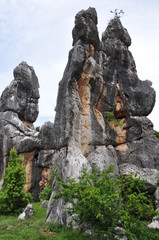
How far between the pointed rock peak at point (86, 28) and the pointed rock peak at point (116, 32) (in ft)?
8.38

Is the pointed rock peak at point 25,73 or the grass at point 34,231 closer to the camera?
the grass at point 34,231

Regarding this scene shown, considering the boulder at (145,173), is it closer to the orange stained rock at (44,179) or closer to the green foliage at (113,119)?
the green foliage at (113,119)

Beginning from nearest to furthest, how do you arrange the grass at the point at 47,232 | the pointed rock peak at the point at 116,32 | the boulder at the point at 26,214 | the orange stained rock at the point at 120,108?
the grass at the point at 47,232 → the boulder at the point at 26,214 → the orange stained rock at the point at 120,108 → the pointed rock peak at the point at 116,32

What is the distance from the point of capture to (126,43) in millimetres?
17812

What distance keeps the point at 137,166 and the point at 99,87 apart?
4.59 metres

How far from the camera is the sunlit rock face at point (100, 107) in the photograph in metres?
12.8

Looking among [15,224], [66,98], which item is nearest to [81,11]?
[66,98]

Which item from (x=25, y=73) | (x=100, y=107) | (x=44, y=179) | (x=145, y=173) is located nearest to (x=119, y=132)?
(x=100, y=107)

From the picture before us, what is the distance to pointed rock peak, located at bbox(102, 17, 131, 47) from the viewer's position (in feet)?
57.6

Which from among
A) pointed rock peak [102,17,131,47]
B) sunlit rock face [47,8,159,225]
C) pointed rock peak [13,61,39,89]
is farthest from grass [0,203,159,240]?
pointed rock peak [13,61,39,89]

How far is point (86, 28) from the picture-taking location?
1474 cm

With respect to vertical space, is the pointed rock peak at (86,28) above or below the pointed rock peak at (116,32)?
below

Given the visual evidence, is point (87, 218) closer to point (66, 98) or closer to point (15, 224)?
point (15, 224)

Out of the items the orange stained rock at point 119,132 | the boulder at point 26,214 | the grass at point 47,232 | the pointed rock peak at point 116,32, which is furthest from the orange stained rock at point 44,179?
the pointed rock peak at point 116,32
